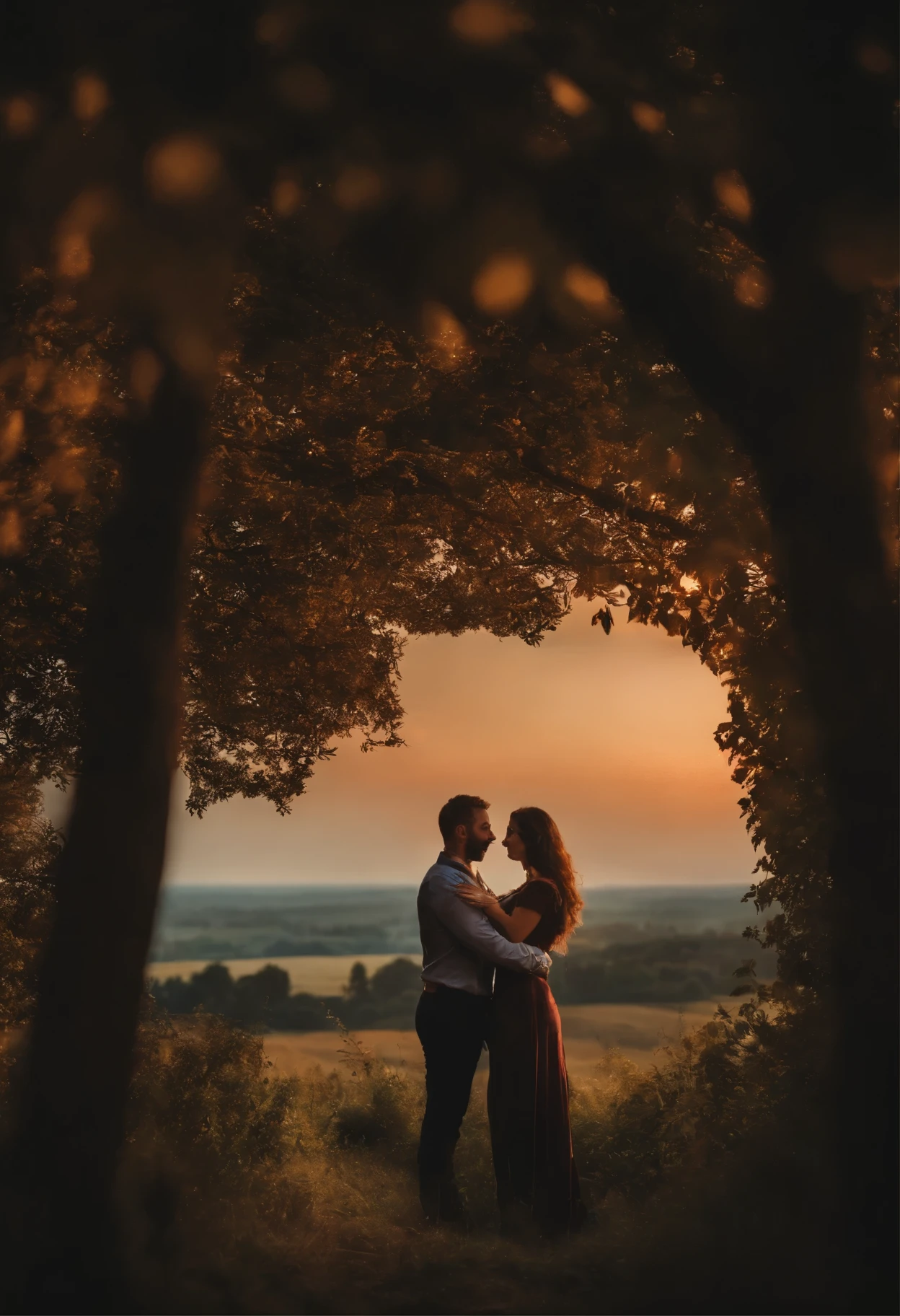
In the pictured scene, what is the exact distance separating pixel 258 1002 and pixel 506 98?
26.4 feet

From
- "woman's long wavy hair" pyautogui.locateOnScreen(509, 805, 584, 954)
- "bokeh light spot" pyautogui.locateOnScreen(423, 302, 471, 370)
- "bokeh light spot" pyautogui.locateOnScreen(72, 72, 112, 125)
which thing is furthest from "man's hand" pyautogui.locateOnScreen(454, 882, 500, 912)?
"bokeh light spot" pyautogui.locateOnScreen(72, 72, 112, 125)

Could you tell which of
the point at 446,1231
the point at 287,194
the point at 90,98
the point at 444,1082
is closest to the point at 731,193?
the point at 287,194

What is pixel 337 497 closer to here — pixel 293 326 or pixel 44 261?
pixel 293 326

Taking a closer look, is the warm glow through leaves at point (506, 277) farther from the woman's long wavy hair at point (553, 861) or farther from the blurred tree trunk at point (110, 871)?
the woman's long wavy hair at point (553, 861)

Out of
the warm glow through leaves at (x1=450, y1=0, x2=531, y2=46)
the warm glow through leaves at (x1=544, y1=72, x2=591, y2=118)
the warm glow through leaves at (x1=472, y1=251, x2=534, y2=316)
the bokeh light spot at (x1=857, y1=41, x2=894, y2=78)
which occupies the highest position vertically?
the warm glow through leaves at (x1=450, y1=0, x2=531, y2=46)

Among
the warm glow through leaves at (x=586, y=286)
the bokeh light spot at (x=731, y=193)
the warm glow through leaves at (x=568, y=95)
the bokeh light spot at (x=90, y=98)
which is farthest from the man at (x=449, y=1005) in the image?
the bokeh light spot at (x=90, y=98)

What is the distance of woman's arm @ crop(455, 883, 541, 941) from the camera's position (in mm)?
7238

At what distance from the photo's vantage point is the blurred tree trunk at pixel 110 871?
220 inches

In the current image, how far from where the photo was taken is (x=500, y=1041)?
727 centimetres

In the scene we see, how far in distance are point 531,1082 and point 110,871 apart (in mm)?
2981

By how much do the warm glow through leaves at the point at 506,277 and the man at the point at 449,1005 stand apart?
375 cm

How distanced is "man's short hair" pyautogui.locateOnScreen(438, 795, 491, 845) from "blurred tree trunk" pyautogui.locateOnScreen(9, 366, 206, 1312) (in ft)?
6.09

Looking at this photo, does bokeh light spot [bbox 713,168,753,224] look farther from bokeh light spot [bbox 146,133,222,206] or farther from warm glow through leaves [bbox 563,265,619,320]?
bokeh light spot [bbox 146,133,222,206]

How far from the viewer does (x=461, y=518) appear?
10.7 meters
